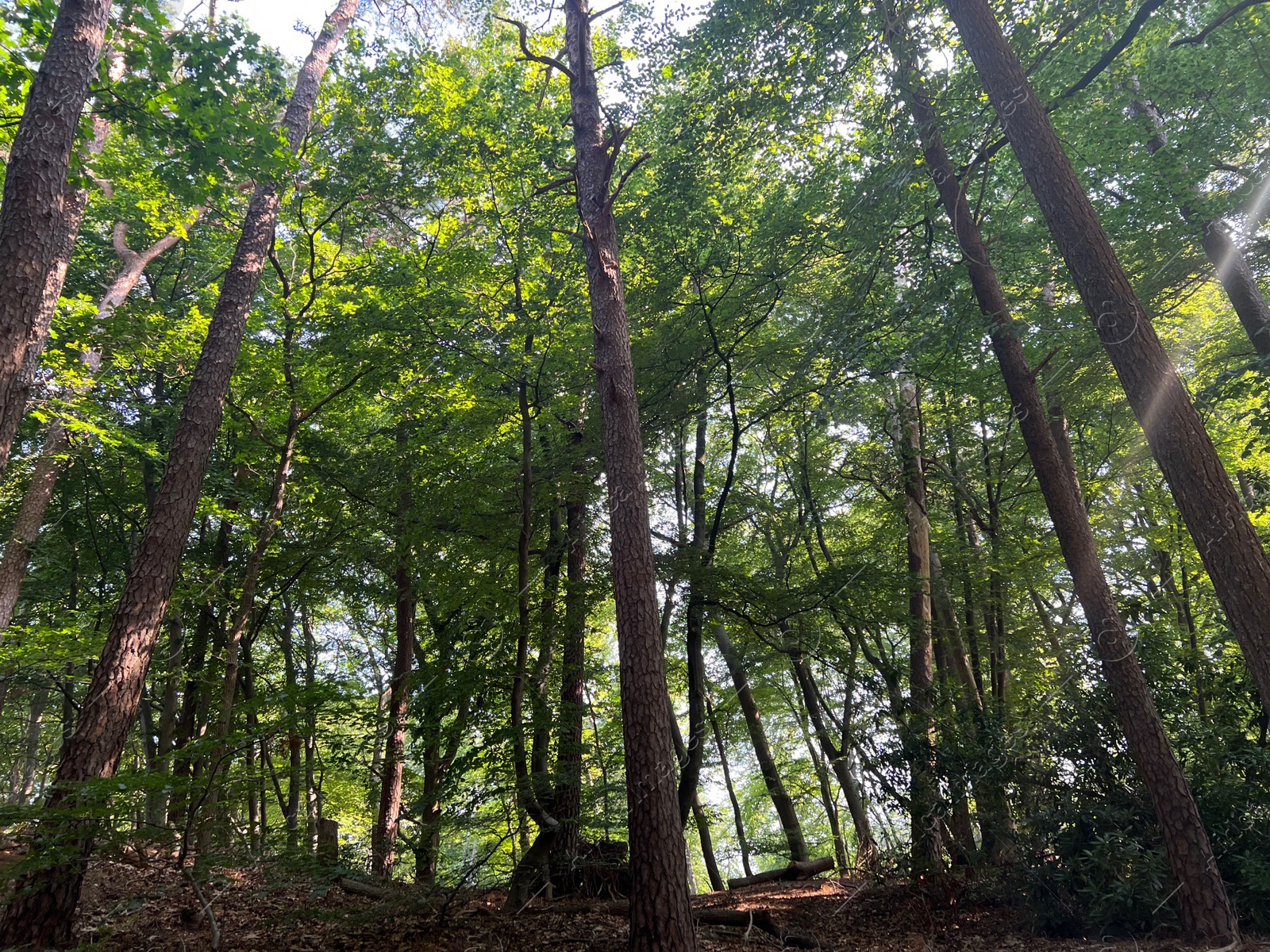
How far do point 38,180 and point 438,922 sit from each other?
623 cm

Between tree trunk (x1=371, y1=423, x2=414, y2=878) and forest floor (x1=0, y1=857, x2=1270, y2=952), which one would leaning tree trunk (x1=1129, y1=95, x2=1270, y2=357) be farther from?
tree trunk (x1=371, y1=423, x2=414, y2=878)

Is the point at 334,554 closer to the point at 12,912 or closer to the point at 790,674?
the point at 12,912

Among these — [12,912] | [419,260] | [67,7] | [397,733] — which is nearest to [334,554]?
[397,733]

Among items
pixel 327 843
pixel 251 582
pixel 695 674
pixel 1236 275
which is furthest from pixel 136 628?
pixel 1236 275

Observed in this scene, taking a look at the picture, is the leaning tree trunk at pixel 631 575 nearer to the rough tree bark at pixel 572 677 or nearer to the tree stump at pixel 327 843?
the rough tree bark at pixel 572 677

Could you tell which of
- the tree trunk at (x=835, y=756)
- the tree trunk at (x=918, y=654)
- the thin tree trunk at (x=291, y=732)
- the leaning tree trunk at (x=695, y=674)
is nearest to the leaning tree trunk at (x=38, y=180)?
the thin tree trunk at (x=291, y=732)

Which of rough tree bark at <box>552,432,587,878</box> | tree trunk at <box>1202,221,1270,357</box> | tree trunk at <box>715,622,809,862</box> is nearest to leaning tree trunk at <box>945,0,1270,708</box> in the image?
tree trunk at <box>1202,221,1270,357</box>

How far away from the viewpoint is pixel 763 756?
1202 cm

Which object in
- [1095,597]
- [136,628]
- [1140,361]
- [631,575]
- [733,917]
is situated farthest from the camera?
[733,917]

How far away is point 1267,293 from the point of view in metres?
9.96

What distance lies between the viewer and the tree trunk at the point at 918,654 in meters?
6.76

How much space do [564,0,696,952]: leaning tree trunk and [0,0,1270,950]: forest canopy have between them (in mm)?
37

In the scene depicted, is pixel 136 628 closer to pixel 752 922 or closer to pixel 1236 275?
pixel 752 922

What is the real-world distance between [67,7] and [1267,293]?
14.6m
